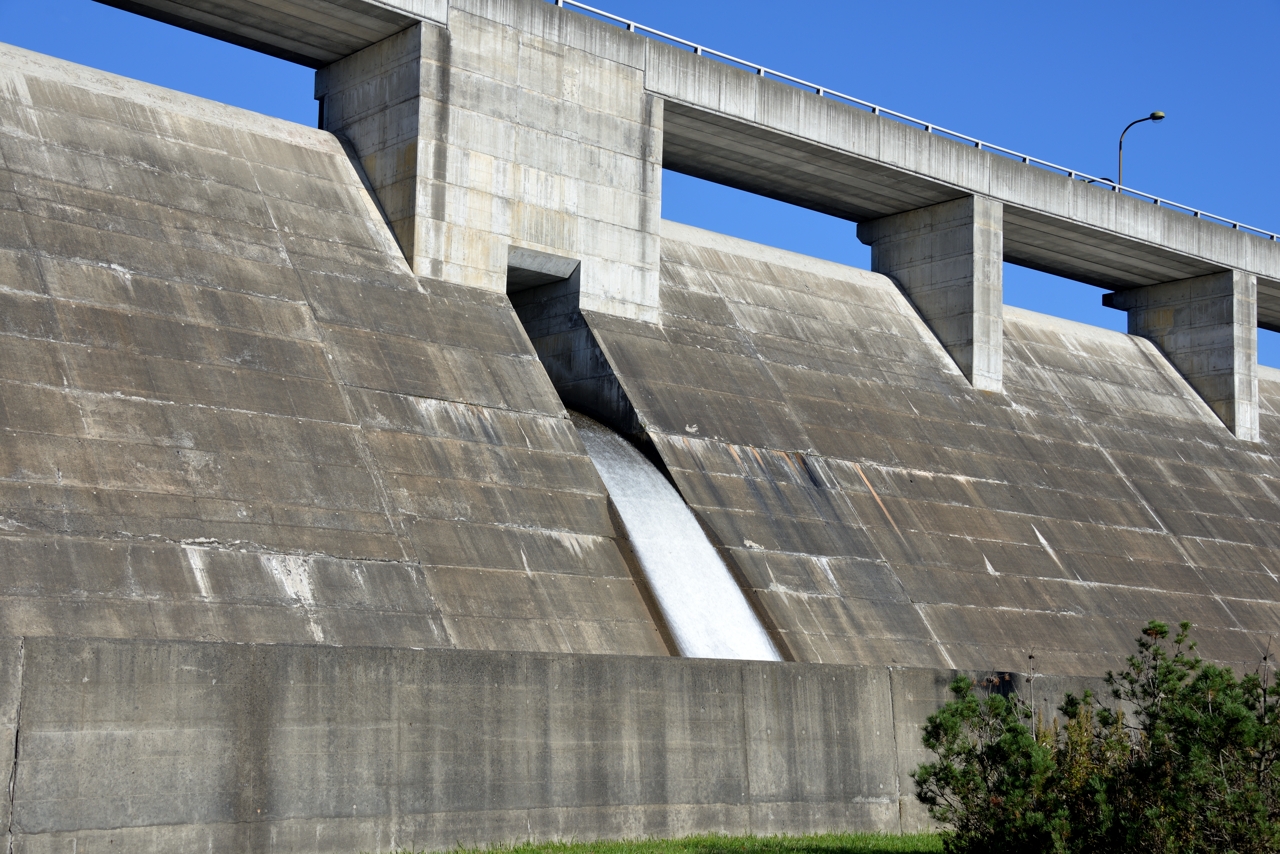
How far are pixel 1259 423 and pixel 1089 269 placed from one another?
219 inches

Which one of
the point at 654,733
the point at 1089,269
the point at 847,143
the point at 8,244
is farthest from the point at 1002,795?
the point at 1089,269

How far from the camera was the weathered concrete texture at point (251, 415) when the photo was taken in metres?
14.9

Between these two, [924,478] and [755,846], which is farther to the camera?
[924,478]

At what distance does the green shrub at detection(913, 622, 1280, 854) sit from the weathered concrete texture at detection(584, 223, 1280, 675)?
25.3ft

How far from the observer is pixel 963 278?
30.2 meters

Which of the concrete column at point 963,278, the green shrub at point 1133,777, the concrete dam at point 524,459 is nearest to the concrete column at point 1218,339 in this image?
the concrete dam at point 524,459

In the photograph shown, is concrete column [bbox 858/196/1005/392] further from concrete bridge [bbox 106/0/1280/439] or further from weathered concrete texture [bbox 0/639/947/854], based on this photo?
weathered concrete texture [bbox 0/639/947/854]

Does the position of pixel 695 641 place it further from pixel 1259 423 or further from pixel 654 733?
pixel 1259 423

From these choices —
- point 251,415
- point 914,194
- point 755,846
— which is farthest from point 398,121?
point 755,846

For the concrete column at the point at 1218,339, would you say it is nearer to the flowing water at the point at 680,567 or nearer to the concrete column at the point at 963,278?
the concrete column at the point at 963,278

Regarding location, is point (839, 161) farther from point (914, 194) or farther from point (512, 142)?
point (512, 142)

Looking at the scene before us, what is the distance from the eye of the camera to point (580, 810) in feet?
42.3

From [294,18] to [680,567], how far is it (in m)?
9.67

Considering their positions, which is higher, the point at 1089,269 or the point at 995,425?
the point at 1089,269
